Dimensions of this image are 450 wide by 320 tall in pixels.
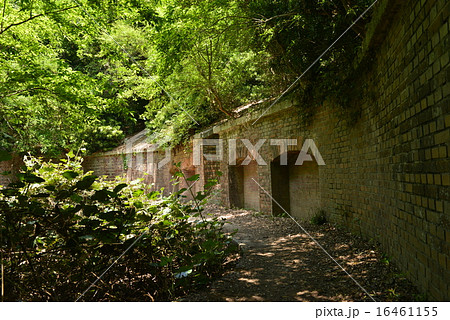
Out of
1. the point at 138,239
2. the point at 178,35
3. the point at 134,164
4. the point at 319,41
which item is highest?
the point at 178,35

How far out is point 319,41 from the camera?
22.4 ft

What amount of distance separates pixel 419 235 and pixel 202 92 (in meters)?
10.1

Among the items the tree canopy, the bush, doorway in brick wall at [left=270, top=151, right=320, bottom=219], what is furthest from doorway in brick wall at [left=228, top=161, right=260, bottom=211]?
the bush

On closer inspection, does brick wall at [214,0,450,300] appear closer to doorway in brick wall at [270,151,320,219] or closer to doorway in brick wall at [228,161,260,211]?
doorway in brick wall at [270,151,320,219]

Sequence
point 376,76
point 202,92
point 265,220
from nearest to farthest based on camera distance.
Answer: point 376,76 → point 265,220 → point 202,92

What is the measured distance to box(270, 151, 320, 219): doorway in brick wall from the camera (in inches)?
318

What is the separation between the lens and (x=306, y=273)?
13.3ft


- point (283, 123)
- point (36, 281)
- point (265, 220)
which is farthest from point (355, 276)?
point (283, 123)

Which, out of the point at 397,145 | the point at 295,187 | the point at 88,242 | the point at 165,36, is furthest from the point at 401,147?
the point at 165,36

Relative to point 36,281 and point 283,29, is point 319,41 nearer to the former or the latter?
point 283,29

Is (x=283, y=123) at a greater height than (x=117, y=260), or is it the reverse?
(x=283, y=123)

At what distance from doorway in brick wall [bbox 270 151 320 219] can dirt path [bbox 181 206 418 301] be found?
1912 mm

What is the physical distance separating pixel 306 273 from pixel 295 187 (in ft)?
16.4

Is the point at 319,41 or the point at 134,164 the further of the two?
the point at 134,164
